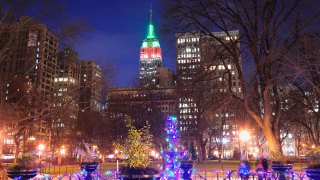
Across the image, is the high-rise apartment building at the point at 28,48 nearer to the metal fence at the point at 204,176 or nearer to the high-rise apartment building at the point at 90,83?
the high-rise apartment building at the point at 90,83

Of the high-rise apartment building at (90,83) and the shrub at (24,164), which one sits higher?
the high-rise apartment building at (90,83)

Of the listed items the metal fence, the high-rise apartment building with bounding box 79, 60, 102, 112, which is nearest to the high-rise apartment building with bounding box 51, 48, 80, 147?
the high-rise apartment building with bounding box 79, 60, 102, 112

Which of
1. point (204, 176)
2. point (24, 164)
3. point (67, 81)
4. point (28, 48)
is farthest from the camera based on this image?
point (67, 81)

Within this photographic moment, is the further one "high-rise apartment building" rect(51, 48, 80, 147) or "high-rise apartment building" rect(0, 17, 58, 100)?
"high-rise apartment building" rect(51, 48, 80, 147)

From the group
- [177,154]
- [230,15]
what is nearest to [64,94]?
[177,154]

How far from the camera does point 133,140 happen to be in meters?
11.1

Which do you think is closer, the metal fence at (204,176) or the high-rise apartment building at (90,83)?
the metal fence at (204,176)

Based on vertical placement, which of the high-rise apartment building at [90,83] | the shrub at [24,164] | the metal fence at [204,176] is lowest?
the metal fence at [204,176]

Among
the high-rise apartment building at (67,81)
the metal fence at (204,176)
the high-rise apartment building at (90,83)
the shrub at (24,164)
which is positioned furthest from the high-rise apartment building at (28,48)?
the shrub at (24,164)

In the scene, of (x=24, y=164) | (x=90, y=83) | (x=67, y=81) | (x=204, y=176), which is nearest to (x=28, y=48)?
(x=90, y=83)

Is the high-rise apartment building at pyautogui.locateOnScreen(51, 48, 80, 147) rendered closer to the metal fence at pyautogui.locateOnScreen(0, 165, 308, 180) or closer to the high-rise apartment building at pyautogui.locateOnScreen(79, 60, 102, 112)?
the high-rise apartment building at pyautogui.locateOnScreen(79, 60, 102, 112)

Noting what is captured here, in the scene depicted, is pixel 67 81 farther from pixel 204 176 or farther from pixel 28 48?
pixel 204 176

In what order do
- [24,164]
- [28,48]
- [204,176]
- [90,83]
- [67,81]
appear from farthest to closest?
1. [67,81]
2. [204,176]
3. [90,83]
4. [28,48]
5. [24,164]

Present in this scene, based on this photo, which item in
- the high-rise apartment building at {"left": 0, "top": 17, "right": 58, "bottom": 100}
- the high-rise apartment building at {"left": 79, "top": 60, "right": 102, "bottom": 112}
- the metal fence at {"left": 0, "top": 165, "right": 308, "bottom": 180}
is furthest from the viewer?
the high-rise apartment building at {"left": 79, "top": 60, "right": 102, "bottom": 112}
